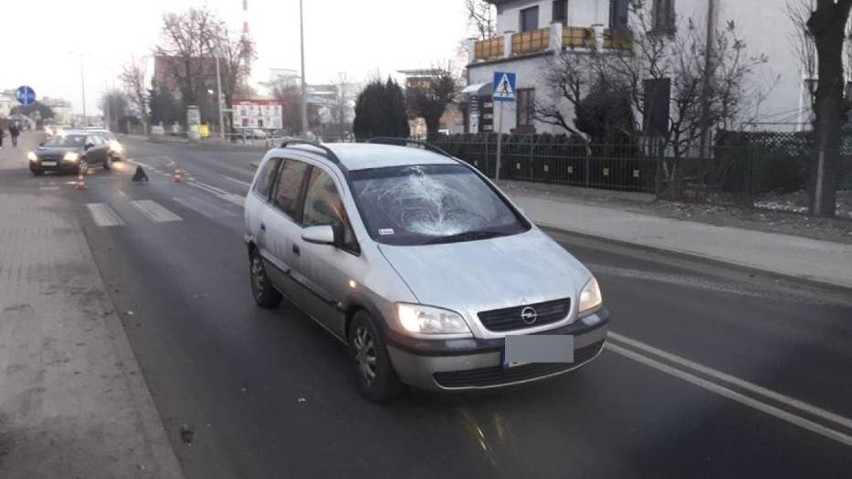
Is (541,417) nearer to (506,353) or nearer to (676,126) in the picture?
(506,353)

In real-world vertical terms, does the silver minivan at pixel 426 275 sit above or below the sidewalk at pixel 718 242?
above

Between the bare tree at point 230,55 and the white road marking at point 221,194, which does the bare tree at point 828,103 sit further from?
the bare tree at point 230,55

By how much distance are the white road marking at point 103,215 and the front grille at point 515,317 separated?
36.3ft

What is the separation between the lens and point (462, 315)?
4055 millimetres

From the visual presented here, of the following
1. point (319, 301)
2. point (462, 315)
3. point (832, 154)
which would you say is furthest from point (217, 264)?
point (832, 154)

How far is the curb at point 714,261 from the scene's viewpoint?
8.21 m

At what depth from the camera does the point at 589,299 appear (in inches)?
180

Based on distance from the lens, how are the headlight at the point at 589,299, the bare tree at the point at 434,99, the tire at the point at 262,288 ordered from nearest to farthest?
the headlight at the point at 589,299 → the tire at the point at 262,288 → the bare tree at the point at 434,99

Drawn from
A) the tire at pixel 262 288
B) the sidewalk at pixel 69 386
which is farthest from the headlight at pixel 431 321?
the tire at pixel 262 288

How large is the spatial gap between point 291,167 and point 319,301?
5.45 ft

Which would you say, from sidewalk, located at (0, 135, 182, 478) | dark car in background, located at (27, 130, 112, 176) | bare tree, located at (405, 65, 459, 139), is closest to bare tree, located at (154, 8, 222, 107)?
bare tree, located at (405, 65, 459, 139)

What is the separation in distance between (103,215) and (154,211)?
1022mm

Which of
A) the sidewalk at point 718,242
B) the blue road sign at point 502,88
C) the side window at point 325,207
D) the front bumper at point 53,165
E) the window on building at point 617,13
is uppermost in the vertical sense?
the window on building at point 617,13

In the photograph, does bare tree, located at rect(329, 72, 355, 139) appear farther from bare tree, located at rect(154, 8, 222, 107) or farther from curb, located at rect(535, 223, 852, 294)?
curb, located at rect(535, 223, 852, 294)
